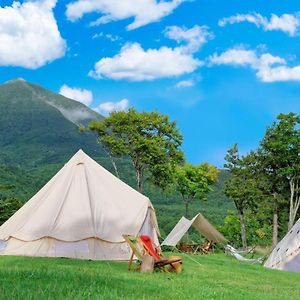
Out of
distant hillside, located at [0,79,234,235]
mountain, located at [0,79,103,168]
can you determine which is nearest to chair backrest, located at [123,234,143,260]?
distant hillside, located at [0,79,234,235]

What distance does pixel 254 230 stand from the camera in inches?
2287

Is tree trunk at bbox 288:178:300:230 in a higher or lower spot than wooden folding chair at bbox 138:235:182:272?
higher

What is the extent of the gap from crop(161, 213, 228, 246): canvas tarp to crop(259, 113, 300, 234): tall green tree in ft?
28.1

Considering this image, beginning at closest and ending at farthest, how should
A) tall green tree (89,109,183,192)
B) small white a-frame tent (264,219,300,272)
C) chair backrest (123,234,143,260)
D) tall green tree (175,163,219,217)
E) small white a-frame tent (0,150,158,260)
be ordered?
chair backrest (123,234,143,260) < small white a-frame tent (0,150,158,260) < small white a-frame tent (264,219,300,272) < tall green tree (89,109,183,192) < tall green tree (175,163,219,217)

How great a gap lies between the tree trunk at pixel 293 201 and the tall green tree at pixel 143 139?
9.14 m

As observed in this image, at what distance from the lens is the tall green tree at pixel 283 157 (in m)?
42.4

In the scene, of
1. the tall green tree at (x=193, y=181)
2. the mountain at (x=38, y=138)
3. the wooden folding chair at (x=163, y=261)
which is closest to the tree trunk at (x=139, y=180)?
the tall green tree at (x=193, y=181)

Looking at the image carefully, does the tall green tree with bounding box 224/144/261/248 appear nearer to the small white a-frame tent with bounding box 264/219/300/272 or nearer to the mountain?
the small white a-frame tent with bounding box 264/219/300/272

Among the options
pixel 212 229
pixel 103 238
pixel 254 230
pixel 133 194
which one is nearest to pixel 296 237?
pixel 133 194

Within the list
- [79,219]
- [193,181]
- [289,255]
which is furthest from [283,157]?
[79,219]

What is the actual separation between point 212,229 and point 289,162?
11.7 m

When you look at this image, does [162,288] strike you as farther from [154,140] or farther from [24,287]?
[154,140]

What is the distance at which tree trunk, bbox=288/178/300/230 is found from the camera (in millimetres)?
41250

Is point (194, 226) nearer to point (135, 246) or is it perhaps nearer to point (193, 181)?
point (135, 246)
